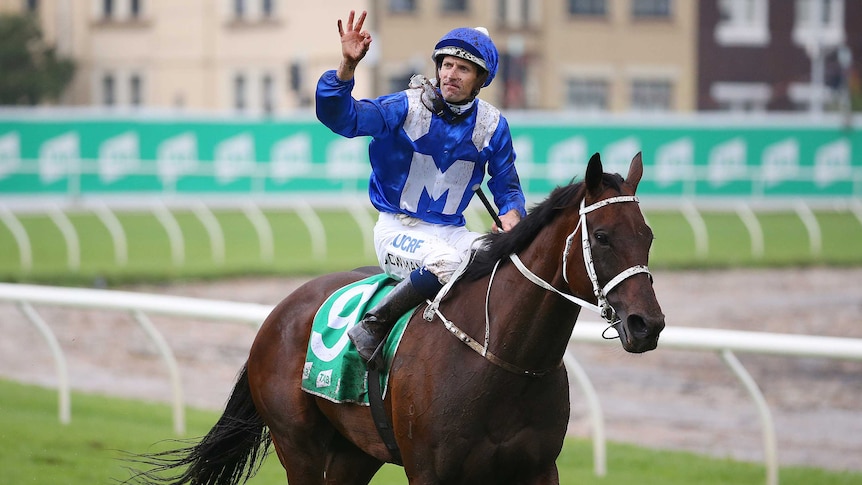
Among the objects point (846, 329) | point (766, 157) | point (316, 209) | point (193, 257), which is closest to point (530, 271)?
point (846, 329)

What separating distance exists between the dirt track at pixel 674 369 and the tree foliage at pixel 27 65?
51.0 feet

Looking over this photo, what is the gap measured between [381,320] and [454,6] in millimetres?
25216

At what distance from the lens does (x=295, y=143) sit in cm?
2147

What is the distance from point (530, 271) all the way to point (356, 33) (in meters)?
0.84

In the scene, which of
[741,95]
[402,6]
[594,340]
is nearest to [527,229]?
[594,340]

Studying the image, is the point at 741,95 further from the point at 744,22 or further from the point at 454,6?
the point at 454,6

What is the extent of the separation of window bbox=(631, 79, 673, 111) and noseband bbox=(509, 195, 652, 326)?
2734 centimetres

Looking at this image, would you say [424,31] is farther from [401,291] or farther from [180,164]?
[401,291]

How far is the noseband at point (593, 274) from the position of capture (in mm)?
3311

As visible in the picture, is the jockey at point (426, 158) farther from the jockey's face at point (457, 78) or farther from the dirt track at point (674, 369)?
the dirt track at point (674, 369)

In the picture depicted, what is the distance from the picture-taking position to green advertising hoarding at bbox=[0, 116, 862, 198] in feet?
66.3

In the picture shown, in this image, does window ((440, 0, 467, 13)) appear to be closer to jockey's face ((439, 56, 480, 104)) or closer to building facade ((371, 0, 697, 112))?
building facade ((371, 0, 697, 112))

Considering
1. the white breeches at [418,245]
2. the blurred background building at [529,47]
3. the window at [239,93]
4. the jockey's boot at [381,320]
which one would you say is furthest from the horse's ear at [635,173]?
the window at [239,93]

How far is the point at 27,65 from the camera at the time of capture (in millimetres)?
27828
